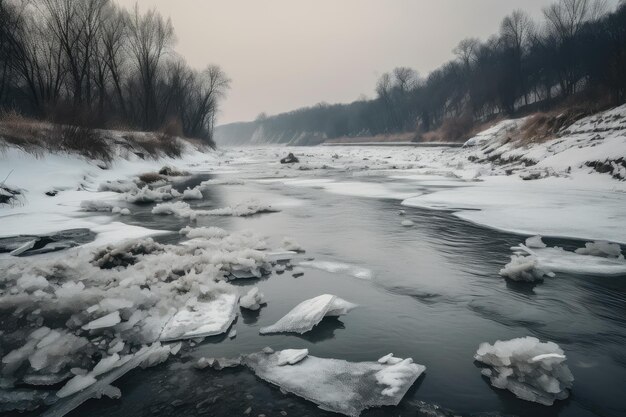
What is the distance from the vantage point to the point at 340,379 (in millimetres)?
2447

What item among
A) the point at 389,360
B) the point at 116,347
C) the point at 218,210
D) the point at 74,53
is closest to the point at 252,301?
the point at 116,347

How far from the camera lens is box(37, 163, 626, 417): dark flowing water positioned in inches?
87.8

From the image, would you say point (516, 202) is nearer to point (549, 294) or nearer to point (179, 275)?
point (549, 294)

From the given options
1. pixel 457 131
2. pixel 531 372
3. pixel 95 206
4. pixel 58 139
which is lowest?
pixel 531 372

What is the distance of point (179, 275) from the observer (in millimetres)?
4238

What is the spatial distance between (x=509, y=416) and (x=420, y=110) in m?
71.8

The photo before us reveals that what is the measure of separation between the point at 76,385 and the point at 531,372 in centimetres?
295

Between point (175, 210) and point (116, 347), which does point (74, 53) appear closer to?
point (175, 210)

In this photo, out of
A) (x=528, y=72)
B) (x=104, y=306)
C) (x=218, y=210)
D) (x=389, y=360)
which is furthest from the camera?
(x=528, y=72)

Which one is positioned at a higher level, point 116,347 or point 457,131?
point 457,131

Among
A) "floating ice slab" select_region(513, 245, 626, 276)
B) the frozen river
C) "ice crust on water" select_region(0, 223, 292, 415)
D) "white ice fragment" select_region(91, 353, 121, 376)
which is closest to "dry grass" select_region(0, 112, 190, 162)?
the frozen river

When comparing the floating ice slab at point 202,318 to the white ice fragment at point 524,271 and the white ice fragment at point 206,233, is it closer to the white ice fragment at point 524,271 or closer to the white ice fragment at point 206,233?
the white ice fragment at point 206,233

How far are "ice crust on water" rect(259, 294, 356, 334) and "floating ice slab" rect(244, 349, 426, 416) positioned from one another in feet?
1.38

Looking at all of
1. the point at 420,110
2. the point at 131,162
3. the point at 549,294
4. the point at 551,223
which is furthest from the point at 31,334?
the point at 420,110
